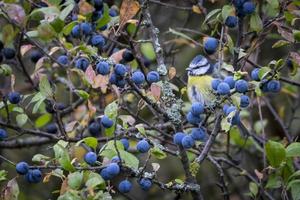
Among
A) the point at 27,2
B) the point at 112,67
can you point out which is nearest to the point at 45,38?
the point at 112,67

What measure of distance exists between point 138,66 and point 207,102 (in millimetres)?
598

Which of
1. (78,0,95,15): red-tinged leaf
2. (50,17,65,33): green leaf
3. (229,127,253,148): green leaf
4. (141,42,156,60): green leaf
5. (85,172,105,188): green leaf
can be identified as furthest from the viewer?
(141,42,156,60): green leaf

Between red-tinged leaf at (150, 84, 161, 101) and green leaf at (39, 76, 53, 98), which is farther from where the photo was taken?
green leaf at (39, 76, 53, 98)

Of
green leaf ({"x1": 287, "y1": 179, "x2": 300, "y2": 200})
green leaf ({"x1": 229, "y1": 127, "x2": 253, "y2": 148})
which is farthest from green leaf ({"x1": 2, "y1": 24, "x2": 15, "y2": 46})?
green leaf ({"x1": 229, "y1": 127, "x2": 253, "y2": 148})

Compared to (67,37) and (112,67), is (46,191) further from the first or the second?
(112,67)

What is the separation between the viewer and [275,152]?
5.31 feet

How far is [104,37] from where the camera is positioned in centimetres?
195

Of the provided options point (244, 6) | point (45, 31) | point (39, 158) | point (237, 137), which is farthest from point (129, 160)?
point (237, 137)

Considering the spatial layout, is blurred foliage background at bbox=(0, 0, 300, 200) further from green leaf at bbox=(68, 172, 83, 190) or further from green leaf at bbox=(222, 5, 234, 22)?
green leaf at bbox=(68, 172, 83, 190)

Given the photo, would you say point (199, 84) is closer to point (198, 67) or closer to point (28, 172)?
point (198, 67)

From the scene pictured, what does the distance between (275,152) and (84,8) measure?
73 centimetres

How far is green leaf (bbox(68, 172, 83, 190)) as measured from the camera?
1.37 m

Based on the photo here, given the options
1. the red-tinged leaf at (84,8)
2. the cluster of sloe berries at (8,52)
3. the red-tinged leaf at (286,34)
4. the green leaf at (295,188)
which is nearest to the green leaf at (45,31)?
the red-tinged leaf at (84,8)

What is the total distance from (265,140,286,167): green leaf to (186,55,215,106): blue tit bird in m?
0.22
